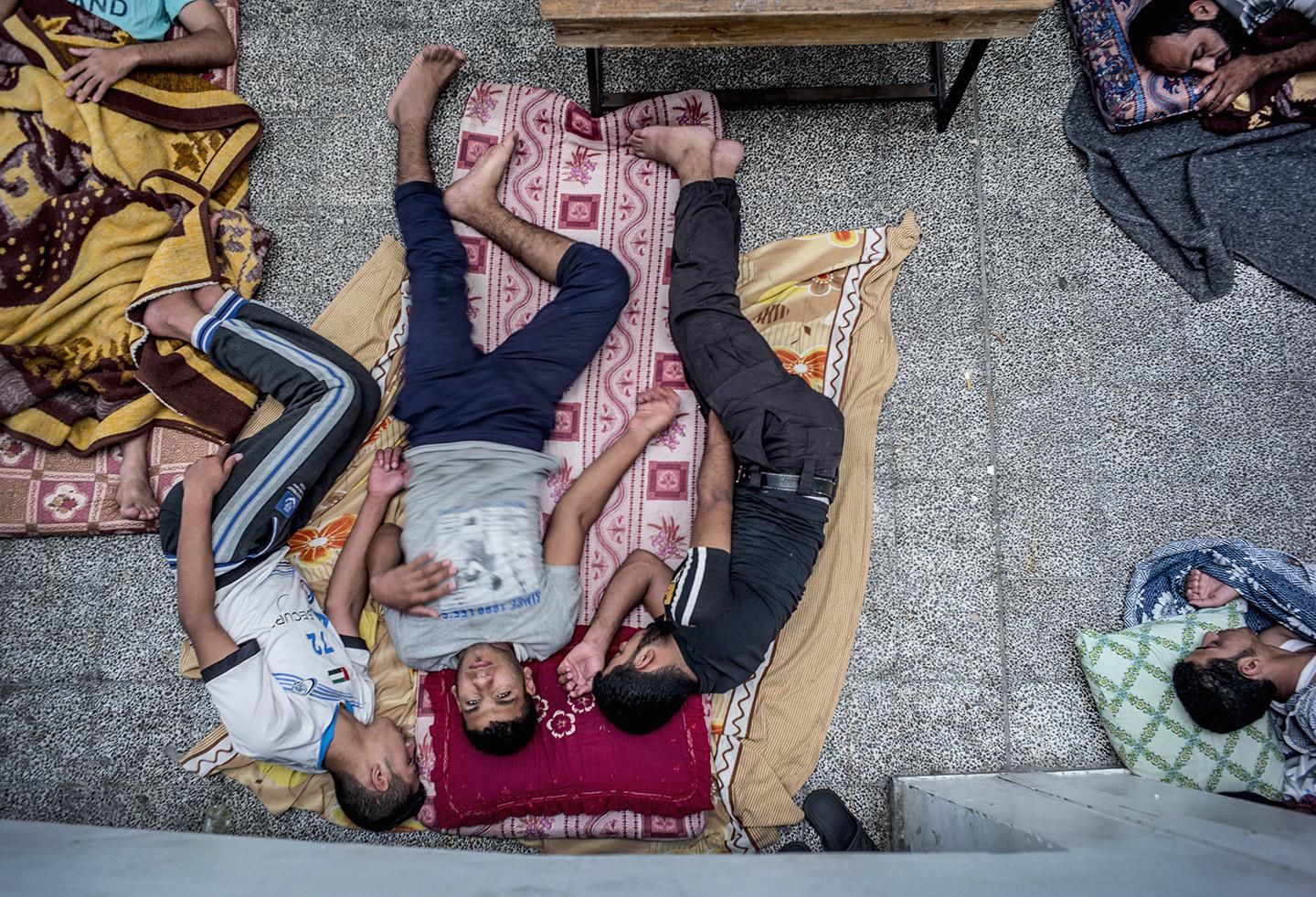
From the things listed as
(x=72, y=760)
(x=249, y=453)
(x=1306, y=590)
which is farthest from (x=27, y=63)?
(x=1306, y=590)

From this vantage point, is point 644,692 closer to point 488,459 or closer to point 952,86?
point 488,459

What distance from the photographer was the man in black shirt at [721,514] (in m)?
1.80

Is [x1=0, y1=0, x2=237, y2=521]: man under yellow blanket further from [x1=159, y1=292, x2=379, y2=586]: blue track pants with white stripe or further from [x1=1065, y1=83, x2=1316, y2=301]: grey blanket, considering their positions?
[x1=1065, y1=83, x2=1316, y2=301]: grey blanket

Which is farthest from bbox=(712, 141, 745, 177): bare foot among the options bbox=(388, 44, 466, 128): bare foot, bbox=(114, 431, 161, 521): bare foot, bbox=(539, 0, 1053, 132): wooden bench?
bbox=(114, 431, 161, 521): bare foot

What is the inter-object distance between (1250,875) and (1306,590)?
3.55ft

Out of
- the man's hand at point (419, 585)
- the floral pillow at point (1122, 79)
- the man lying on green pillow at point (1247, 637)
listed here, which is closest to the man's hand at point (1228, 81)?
the floral pillow at point (1122, 79)

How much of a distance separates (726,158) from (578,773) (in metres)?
1.61

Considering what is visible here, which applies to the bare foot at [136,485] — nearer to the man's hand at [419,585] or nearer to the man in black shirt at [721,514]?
the man's hand at [419,585]

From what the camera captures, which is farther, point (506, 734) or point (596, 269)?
point (596, 269)

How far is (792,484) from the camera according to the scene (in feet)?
6.15

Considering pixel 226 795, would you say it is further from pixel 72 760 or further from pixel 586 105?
pixel 586 105

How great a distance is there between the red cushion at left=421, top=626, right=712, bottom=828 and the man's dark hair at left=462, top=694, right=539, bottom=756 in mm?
56

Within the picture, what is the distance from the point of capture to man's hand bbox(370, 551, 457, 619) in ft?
6.05

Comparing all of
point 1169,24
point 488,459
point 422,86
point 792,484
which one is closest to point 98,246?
point 422,86
